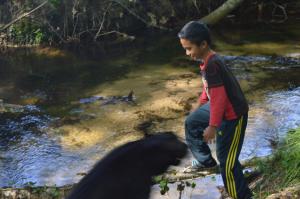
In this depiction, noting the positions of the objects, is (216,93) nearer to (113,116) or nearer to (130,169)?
(130,169)

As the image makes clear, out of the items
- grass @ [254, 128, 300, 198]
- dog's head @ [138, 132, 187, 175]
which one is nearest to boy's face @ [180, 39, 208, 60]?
dog's head @ [138, 132, 187, 175]

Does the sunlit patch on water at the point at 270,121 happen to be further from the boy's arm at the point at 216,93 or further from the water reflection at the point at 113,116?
the boy's arm at the point at 216,93

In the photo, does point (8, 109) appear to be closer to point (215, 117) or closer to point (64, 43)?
point (64, 43)

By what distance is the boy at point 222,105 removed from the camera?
3.95 meters

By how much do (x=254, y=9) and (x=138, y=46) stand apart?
408 centimetres

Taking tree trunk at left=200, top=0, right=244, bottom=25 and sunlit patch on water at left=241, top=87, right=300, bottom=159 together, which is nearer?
sunlit patch on water at left=241, top=87, right=300, bottom=159

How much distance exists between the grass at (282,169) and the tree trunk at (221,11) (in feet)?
25.2

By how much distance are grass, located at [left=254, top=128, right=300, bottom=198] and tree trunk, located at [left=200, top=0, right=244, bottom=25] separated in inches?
302

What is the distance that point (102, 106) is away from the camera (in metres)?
8.15

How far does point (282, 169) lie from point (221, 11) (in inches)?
324

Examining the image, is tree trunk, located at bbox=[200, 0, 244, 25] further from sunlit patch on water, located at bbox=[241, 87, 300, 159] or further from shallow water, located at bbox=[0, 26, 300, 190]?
sunlit patch on water, located at bbox=[241, 87, 300, 159]

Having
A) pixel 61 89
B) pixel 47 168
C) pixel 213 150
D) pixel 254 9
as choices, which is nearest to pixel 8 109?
pixel 61 89

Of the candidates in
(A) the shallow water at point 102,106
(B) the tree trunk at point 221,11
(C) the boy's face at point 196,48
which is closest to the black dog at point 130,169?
(C) the boy's face at point 196,48

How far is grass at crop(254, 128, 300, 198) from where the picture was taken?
4.54m
